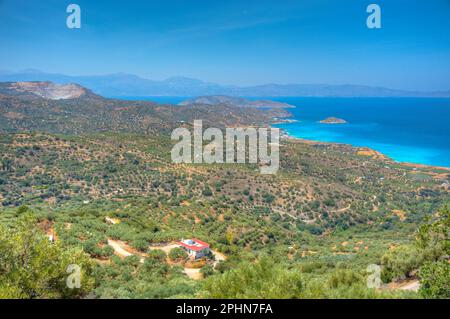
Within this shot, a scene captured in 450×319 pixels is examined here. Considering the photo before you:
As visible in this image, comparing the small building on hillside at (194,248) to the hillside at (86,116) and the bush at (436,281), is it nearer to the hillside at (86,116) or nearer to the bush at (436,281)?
the bush at (436,281)

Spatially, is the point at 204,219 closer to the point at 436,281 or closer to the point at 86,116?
the point at 436,281

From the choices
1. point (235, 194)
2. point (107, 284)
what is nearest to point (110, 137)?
point (235, 194)

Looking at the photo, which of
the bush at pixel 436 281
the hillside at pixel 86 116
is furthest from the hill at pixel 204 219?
the hillside at pixel 86 116

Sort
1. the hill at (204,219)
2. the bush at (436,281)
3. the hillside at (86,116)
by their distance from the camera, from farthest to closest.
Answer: the hillside at (86,116) < the hill at (204,219) < the bush at (436,281)

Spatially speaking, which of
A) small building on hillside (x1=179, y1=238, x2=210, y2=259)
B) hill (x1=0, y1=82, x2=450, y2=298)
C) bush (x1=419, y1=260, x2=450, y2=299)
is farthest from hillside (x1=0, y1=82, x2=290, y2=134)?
bush (x1=419, y1=260, x2=450, y2=299)

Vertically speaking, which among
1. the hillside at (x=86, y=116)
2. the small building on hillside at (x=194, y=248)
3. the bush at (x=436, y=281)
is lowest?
the small building on hillside at (x=194, y=248)

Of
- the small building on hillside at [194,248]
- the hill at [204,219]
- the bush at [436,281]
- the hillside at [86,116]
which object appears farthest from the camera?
the hillside at [86,116]

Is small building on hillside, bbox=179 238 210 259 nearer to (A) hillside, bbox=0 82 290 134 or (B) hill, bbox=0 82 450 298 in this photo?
(B) hill, bbox=0 82 450 298

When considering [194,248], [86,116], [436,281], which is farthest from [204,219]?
[86,116]
